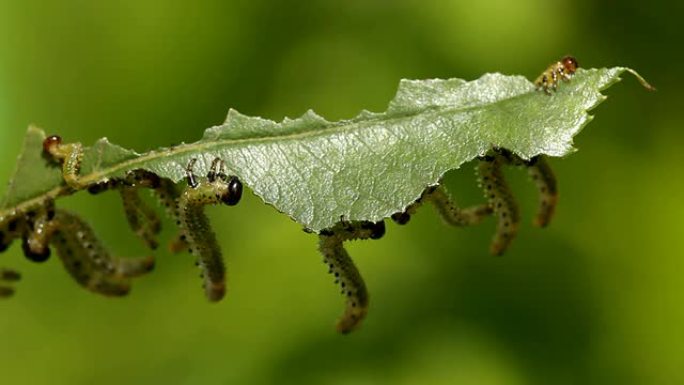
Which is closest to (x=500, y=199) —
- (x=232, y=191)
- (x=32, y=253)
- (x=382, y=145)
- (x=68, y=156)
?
(x=382, y=145)

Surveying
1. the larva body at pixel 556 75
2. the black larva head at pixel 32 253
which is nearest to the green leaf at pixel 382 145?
the larva body at pixel 556 75

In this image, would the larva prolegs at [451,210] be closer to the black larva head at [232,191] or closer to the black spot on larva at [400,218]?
the black spot on larva at [400,218]

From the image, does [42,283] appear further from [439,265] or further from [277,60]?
[439,265]

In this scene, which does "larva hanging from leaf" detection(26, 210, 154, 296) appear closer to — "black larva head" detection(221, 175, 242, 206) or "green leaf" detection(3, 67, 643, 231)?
"green leaf" detection(3, 67, 643, 231)

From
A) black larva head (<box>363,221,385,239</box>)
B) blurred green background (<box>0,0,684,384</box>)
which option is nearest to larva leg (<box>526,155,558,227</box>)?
black larva head (<box>363,221,385,239</box>)

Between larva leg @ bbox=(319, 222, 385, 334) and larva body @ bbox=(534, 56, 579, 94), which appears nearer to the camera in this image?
larva body @ bbox=(534, 56, 579, 94)
